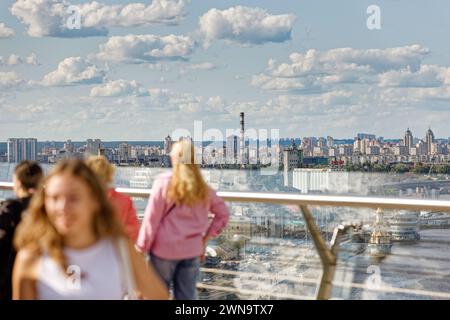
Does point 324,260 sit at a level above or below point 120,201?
below

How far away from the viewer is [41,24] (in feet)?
211

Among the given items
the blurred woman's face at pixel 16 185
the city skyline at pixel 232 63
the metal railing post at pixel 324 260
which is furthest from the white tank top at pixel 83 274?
the city skyline at pixel 232 63

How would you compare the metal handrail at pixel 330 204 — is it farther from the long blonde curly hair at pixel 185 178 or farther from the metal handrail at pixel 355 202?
the long blonde curly hair at pixel 185 178

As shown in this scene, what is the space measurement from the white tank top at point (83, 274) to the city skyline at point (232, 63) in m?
57.4

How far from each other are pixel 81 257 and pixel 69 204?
5.7 inches

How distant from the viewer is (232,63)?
66.4 meters

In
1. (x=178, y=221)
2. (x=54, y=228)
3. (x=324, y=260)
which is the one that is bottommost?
(x=324, y=260)

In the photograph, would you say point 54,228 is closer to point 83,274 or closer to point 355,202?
point 83,274

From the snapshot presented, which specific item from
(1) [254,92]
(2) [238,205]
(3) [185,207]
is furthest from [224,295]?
(1) [254,92]

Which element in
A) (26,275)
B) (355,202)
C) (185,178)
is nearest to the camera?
(26,275)

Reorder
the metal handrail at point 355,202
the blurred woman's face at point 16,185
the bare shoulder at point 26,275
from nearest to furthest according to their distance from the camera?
the bare shoulder at point 26,275
the blurred woman's face at point 16,185
the metal handrail at point 355,202

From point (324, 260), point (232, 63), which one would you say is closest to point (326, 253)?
point (324, 260)

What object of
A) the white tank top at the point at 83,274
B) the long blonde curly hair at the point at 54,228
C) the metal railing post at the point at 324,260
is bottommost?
the metal railing post at the point at 324,260

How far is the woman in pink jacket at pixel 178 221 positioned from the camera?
11.1ft
